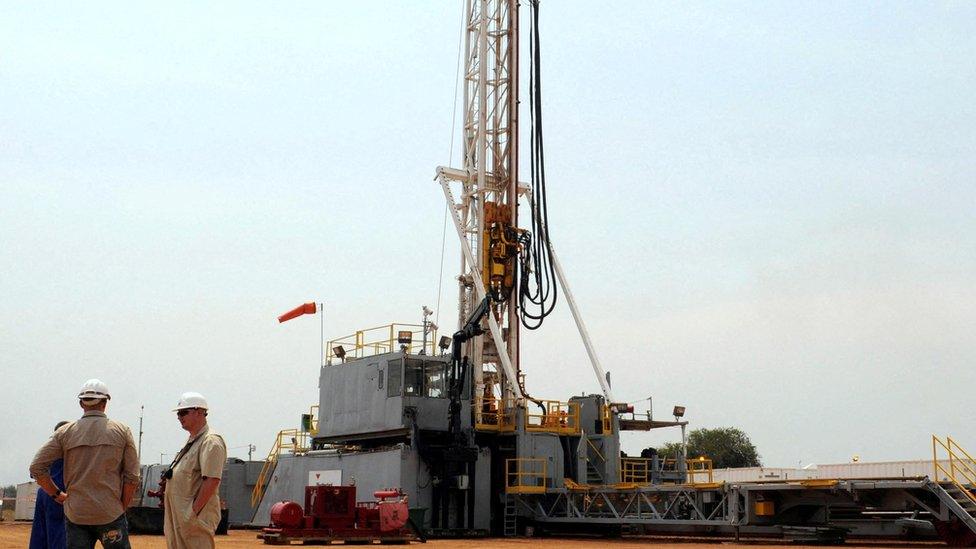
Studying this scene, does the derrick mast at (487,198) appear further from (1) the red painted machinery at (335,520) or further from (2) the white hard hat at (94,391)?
(2) the white hard hat at (94,391)

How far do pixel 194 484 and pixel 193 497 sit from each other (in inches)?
3.1

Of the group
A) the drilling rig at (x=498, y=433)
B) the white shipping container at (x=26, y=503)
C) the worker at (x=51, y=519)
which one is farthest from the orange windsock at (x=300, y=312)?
the worker at (x=51, y=519)

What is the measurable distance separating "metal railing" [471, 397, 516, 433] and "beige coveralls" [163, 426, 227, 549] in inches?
768

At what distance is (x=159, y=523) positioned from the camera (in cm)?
2594

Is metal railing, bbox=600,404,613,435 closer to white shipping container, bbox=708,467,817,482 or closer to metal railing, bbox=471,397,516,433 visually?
metal railing, bbox=471,397,516,433

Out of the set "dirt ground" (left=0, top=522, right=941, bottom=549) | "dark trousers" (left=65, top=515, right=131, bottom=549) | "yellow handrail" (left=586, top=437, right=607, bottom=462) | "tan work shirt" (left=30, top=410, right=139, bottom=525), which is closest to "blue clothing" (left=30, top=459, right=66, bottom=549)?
"tan work shirt" (left=30, top=410, right=139, bottom=525)

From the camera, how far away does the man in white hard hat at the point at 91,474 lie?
287 inches

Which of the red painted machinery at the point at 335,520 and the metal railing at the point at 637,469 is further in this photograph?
the metal railing at the point at 637,469

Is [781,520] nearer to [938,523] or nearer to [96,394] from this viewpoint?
[938,523]

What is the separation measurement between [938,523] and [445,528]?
35.9ft

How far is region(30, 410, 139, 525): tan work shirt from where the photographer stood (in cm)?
728

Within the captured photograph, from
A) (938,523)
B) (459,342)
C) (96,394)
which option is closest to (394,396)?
(459,342)

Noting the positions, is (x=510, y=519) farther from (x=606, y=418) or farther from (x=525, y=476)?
(x=606, y=418)

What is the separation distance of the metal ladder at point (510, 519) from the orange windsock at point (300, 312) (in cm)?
797
